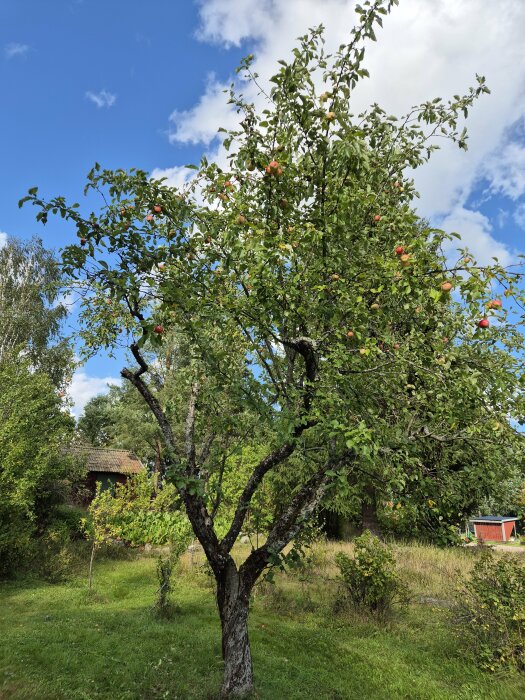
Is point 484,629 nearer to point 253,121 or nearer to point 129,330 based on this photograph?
point 129,330

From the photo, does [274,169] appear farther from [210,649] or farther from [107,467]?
[107,467]

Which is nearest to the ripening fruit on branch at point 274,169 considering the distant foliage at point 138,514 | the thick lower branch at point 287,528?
the thick lower branch at point 287,528

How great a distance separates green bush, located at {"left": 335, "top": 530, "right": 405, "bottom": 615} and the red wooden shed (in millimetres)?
34775

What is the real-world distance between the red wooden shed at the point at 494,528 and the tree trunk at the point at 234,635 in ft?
132

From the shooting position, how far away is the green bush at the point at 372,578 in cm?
959

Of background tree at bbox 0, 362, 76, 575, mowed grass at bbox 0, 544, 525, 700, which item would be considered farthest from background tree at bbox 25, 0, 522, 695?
background tree at bbox 0, 362, 76, 575

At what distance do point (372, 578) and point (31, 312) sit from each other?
1965cm

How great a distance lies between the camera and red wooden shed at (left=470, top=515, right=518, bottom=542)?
129ft

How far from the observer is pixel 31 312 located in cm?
2148

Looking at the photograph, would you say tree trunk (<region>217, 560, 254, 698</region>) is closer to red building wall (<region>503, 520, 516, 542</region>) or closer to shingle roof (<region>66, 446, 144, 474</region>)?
shingle roof (<region>66, 446, 144, 474</region>)

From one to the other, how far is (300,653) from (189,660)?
2.03m

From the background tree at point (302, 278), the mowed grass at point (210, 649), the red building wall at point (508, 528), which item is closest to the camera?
the background tree at point (302, 278)

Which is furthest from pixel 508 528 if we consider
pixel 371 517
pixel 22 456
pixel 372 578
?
pixel 22 456

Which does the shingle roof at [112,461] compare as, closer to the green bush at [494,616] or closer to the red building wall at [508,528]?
the green bush at [494,616]
